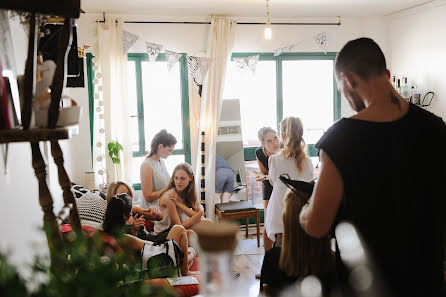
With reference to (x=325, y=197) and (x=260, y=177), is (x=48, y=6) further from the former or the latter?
(x=260, y=177)

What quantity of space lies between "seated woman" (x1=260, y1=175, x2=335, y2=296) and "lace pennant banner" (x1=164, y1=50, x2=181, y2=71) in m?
3.69

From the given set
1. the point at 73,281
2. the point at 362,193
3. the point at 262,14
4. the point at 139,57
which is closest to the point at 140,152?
the point at 139,57

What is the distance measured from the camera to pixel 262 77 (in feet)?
20.4

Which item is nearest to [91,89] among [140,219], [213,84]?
[213,84]

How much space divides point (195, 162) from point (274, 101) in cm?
134

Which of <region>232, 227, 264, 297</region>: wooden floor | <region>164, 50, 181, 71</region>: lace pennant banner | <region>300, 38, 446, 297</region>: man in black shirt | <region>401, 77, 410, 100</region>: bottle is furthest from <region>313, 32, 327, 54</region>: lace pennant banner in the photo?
<region>300, 38, 446, 297</region>: man in black shirt

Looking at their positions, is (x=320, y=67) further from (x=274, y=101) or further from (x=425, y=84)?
(x=425, y=84)

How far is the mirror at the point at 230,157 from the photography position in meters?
5.95

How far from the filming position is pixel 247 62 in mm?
5957

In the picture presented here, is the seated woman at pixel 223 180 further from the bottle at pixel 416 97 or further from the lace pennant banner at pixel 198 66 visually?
the bottle at pixel 416 97

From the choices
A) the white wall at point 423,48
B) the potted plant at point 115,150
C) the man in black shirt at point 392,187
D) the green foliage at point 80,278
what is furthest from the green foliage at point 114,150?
the green foliage at point 80,278

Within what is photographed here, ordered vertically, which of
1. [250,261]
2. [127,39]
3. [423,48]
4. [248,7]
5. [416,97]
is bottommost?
[250,261]

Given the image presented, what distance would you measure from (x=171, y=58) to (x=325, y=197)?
14.3 ft

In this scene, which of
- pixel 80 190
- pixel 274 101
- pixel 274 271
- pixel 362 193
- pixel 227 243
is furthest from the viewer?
pixel 274 101
